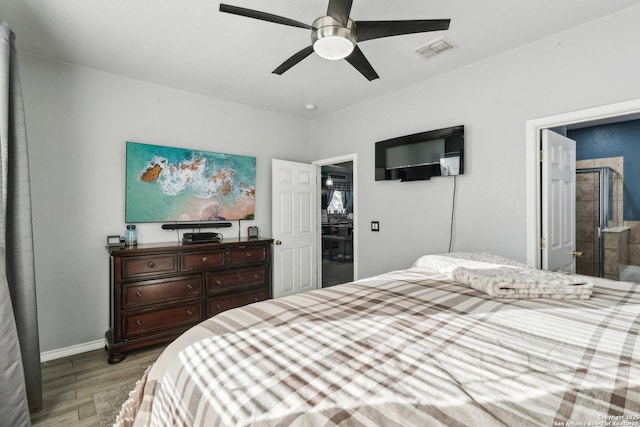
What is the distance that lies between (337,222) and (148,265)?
286 inches

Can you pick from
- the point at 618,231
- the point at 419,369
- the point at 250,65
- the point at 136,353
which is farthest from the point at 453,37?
the point at 136,353

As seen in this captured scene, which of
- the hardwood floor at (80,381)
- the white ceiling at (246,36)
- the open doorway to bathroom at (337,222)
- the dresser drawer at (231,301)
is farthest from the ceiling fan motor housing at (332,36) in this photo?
the open doorway to bathroom at (337,222)

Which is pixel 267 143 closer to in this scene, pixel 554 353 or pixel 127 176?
pixel 127 176

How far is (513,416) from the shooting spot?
607mm

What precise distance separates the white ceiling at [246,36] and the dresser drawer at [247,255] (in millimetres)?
1794

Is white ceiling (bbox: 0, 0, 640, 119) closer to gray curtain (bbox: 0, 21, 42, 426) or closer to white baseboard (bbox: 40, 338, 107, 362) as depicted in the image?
gray curtain (bbox: 0, 21, 42, 426)

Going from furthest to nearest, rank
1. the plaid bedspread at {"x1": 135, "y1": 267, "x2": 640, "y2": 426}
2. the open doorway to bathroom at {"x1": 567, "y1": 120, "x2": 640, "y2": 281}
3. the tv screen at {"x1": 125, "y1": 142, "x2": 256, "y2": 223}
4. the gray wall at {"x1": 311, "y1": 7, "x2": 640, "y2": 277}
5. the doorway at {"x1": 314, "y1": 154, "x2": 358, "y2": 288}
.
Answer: the doorway at {"x1": 314, "y1": 154, "x2": 358, "y2": 288}
the open doorway to bathroom at {"x1": 567, "y1": 120, "x2": 640, "y2": 281}
the tv screen at {"x1": 125, "y1": 142, "x2": 256, "y2": 223}
the gray wall at {"x1": 311, "y1": 7, "x2": 640, "y2": 277}
the plaid bedspread at {"x1": 135, "y1": 267, "x2": 640, "y2": 426}


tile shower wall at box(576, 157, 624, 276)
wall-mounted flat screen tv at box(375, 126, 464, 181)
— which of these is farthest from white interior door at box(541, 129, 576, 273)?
tile shower wall at box(576, 157, 624, 276)

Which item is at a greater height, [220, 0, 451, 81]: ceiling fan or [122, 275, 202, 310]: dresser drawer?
[220, 0, 451, 81]: ceiling fan

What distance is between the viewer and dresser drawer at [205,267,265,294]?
3.10 metres

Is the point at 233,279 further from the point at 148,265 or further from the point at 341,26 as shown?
the point at 341,26

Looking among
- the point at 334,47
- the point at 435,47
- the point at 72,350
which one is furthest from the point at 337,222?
the point at 334,47

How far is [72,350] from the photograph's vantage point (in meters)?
2.76

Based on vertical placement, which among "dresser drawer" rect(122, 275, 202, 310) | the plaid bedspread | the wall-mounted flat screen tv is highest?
the wall-mounted flat screen tv
